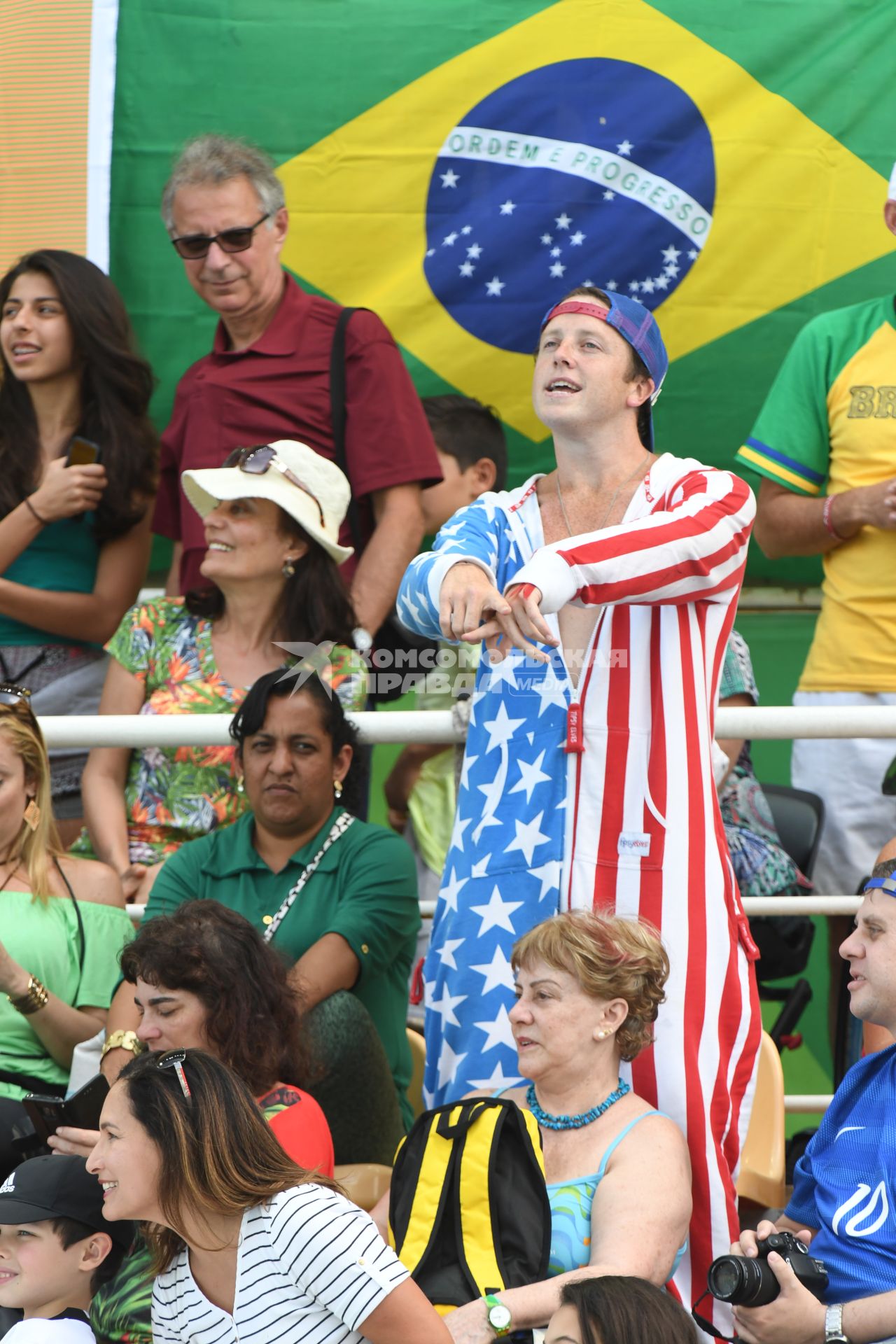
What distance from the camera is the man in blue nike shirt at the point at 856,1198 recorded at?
219 cm

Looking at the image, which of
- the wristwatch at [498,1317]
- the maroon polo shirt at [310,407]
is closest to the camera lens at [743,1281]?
the wristwatch at [498,1317]

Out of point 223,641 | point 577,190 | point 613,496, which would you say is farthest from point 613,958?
point 577,190

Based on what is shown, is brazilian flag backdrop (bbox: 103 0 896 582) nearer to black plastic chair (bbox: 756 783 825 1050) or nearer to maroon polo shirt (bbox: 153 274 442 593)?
maroon polo shirt (bbox: 153 274 442 593)

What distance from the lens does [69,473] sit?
3.74 m

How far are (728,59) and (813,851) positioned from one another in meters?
1.99

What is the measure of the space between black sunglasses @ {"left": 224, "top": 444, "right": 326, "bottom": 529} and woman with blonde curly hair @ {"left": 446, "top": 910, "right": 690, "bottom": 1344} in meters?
1.36

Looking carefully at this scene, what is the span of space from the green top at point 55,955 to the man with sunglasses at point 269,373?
0.93 m

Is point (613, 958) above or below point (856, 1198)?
above

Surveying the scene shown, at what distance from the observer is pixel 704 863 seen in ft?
8.22

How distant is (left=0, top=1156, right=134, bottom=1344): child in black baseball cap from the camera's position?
2.44 m

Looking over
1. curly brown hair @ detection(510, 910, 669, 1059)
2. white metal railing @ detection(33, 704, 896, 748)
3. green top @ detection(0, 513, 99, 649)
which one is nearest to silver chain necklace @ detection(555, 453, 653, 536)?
white metal railing @ detection(33, 704, 896, 748)

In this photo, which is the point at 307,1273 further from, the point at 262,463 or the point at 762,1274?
the point at 262,463

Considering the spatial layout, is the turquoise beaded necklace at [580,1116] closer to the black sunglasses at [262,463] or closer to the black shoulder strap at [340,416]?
the black sunglasses at [262,463]

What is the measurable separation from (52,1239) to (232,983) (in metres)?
0.43
